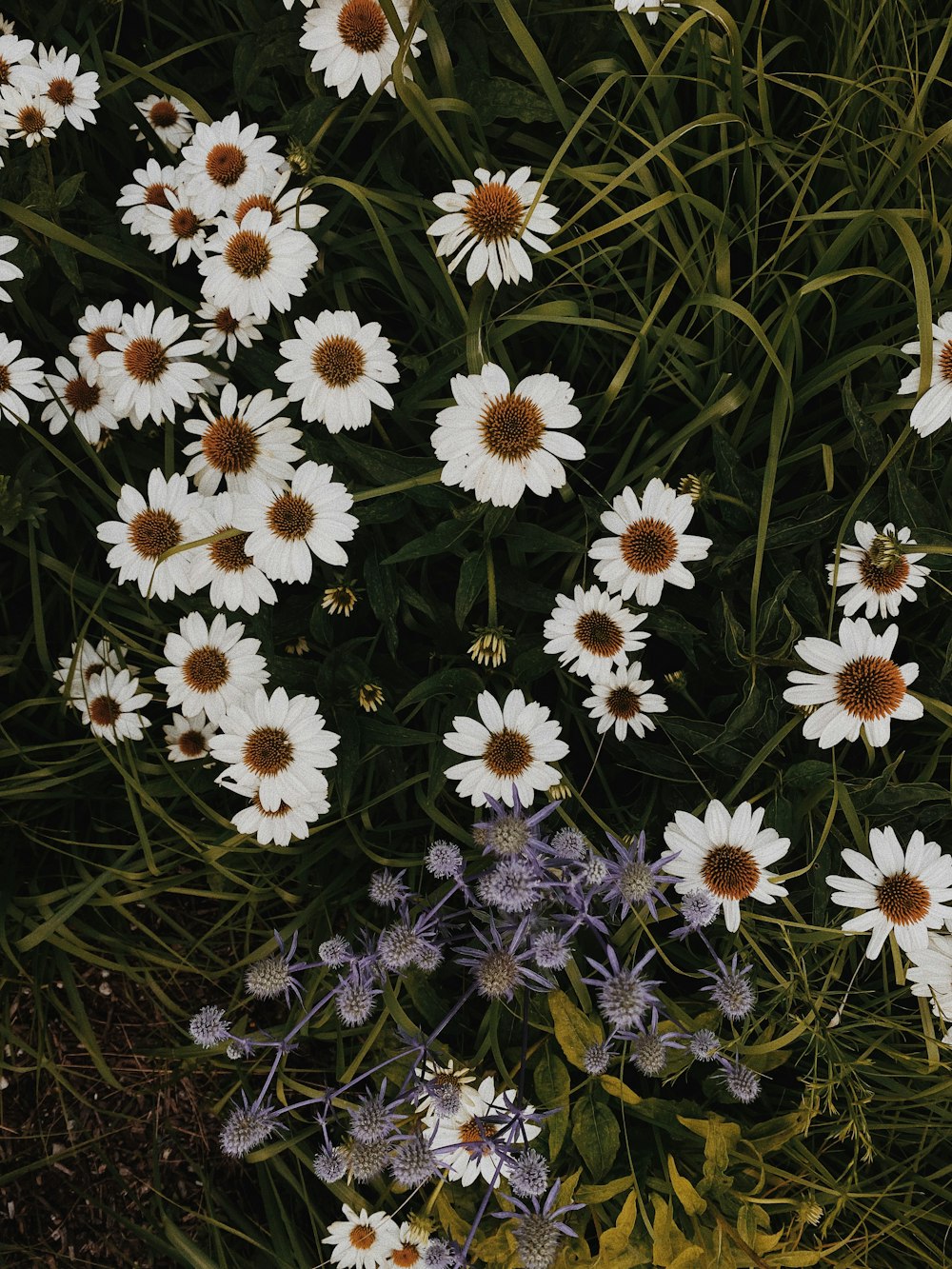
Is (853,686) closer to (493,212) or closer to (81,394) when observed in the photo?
(493,212)

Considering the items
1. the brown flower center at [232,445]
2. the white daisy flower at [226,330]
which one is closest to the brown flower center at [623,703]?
the brown flower center at [232,445]

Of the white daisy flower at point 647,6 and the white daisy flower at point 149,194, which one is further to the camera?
the white daisy flower at point 149,194

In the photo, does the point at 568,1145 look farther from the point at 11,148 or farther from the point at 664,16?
the point at 11,148

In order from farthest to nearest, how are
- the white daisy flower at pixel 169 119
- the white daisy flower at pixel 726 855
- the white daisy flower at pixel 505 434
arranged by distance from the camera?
the white daisy flower at pixel 169 119 < the white daisy flower at pixel 726 855 < the white daisy flower at pixel 505 434

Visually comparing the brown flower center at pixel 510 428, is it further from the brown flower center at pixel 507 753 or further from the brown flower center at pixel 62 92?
the brown flower center at pixel 62 92

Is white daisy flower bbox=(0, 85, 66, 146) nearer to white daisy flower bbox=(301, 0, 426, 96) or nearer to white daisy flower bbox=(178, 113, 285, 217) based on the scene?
white daisy flower bbox=(178, 113, 285, 217)

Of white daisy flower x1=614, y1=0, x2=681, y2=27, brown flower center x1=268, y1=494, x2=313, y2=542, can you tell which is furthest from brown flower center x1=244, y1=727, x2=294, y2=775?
white daisy flower x1=614, y1=0, x2=681, y2=27

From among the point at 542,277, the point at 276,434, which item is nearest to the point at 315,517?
the point at 276,434

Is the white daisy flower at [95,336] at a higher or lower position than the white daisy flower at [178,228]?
lower

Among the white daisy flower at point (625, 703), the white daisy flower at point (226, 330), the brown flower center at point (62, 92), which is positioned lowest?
the white daisy flower at point (625, 703)
